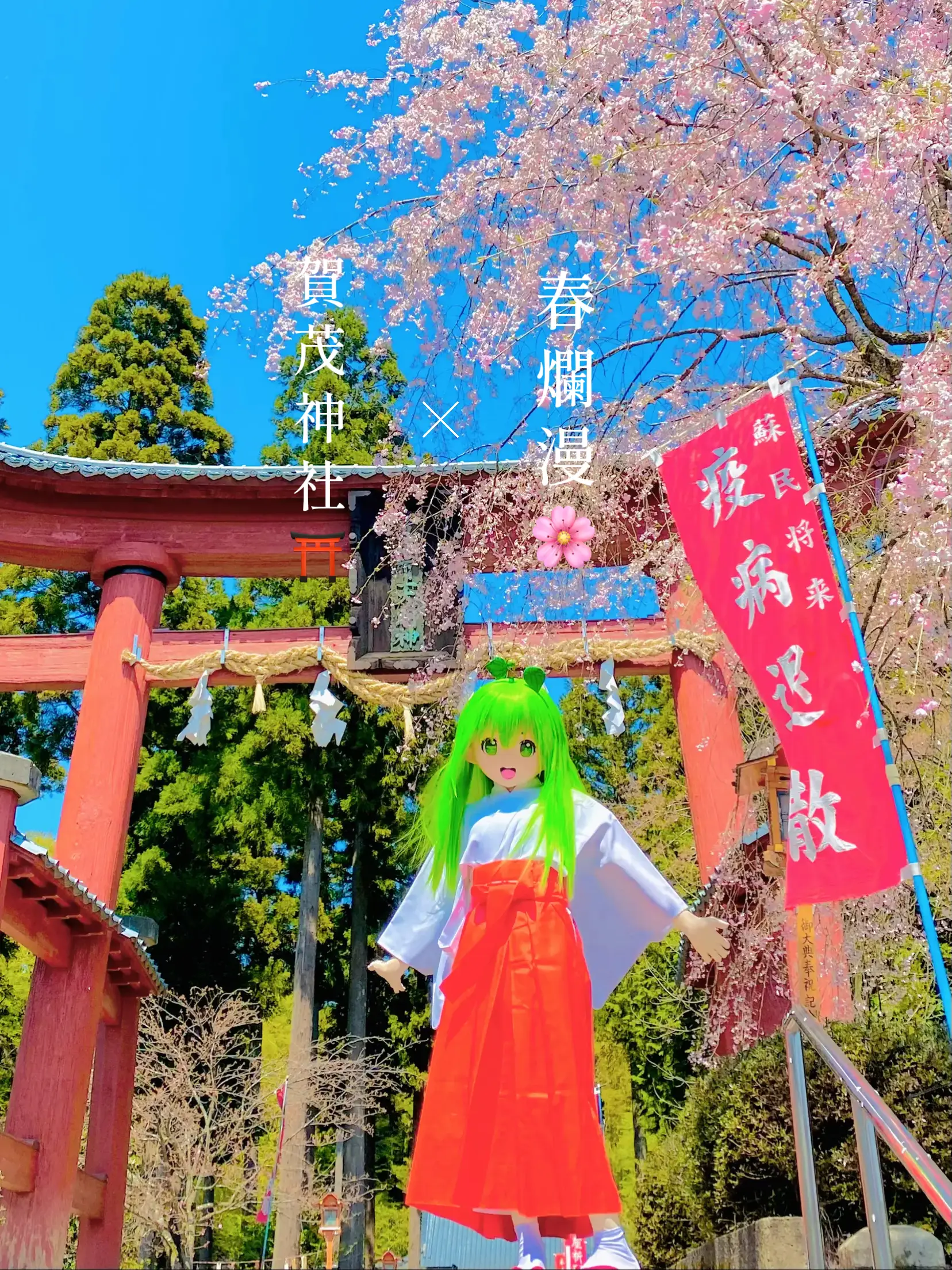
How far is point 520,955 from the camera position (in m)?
3.47

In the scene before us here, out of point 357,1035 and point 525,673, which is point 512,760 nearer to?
point 525,673

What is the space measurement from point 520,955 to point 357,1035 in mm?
14012

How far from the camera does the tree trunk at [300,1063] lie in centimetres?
1340

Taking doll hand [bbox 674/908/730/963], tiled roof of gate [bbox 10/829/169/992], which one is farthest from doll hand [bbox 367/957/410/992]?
tiled roof of gate [bbox 10/829/169/992]

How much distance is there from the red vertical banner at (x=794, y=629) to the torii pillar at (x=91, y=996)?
5551 millimetres

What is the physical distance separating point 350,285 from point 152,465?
4777 millimetres

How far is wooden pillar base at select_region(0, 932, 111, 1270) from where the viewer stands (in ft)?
24.5

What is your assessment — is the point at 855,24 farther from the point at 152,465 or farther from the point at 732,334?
the point at 152,465

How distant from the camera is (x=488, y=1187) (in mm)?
3080

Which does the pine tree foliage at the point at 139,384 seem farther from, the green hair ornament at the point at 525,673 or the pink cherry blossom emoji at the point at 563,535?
the green hair ornament at the point at 525,673

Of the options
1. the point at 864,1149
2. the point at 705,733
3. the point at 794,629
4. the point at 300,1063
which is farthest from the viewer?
the point at 300,1063

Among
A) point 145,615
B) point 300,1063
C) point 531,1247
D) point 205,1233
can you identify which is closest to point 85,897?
point 145,615

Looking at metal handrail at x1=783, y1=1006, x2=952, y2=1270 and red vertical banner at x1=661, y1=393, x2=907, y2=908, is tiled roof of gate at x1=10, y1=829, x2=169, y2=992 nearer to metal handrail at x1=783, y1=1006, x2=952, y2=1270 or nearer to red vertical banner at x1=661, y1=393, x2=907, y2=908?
red vertical banner at x1=661, y1=393, x2=907, y2=908

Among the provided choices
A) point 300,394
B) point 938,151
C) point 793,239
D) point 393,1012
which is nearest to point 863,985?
point 793,239
